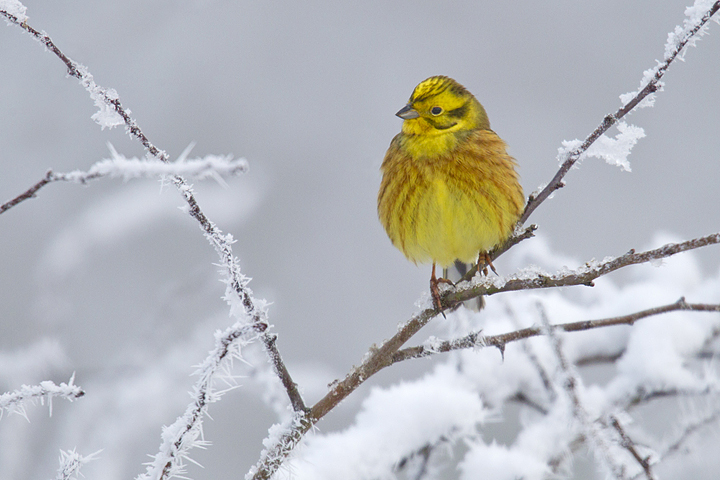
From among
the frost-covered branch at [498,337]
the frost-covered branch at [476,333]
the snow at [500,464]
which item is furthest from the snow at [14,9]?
the snow at [500,464]

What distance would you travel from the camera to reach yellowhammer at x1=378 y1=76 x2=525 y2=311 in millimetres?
3162

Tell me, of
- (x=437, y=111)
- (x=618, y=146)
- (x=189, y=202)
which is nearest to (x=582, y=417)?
(x=618, y=146)

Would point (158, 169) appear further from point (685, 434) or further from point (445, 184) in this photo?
point (445, 184)

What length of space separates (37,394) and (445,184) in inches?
91.4

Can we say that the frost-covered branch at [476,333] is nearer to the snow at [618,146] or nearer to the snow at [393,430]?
the snow at [618,146]

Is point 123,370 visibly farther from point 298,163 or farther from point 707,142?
point 707,142

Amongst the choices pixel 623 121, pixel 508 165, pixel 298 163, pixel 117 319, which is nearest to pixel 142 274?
pixel 117 319

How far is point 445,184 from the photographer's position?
3168 mm

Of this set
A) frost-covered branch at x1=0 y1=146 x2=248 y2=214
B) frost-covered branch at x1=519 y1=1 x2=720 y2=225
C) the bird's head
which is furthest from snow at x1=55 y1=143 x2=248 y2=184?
the bird's head

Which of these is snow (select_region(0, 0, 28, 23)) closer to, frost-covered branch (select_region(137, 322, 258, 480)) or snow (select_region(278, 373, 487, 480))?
frost-covered branch (select_region(137, 322, 258, 480))

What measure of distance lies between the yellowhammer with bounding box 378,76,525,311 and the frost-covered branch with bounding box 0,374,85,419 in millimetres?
2205

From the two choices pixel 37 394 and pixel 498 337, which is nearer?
pixel 37 394

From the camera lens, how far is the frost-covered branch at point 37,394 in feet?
3.61

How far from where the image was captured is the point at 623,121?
1.80 m
